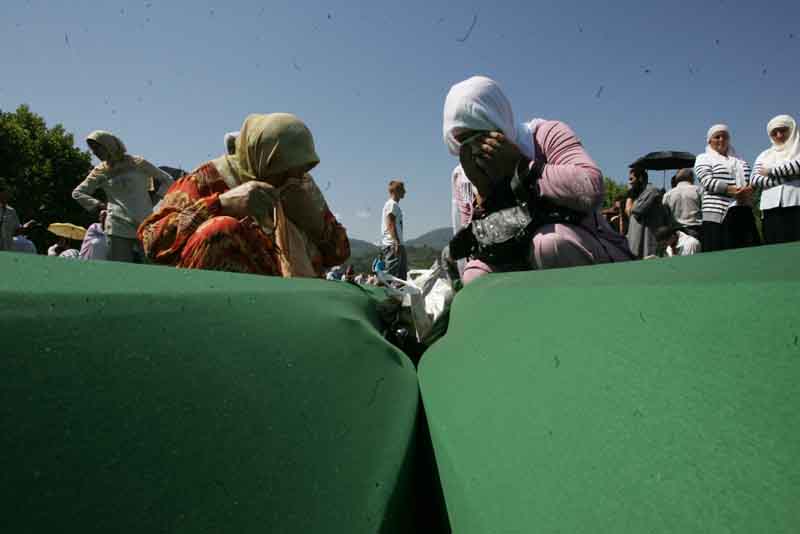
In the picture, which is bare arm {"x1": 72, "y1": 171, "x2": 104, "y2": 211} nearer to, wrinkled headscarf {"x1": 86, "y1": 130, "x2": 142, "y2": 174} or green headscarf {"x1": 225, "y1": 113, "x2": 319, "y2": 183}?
wrinkled headscarf {"x1": 86, "y1": 130, "x2": 142, "y2": 174}

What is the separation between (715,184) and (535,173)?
3.10 m

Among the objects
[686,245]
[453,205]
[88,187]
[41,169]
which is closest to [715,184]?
[686,245]

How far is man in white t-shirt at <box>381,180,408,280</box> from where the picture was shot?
6.21m

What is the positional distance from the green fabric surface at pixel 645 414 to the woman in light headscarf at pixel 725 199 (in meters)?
4.02

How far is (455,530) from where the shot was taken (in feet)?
1.76

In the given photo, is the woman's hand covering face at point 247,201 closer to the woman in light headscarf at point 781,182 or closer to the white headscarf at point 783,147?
the woman in light headscarf at point 781,182

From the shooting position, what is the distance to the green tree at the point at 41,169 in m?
20.4

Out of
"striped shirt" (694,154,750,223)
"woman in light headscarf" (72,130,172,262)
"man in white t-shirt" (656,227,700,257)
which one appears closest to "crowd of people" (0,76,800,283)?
"woman in light headscarf" (72,130,172,262)

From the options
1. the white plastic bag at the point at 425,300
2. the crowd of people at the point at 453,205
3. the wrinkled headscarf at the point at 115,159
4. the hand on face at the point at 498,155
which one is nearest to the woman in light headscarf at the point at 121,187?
the wrinkled headscarf at the point at 115,159

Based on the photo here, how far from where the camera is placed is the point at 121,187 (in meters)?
4.47

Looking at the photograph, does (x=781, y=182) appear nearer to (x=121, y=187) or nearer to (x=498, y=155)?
(x=498, y=155)

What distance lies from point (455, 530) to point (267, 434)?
0.23 metres

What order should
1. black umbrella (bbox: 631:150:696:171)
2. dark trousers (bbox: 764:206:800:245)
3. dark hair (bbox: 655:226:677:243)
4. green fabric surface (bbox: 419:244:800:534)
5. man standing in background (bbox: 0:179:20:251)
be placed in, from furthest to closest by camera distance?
black umbrella (bbox: 631:150:696:171) → man standing in background (bbox: 0:179:20:251) → dark hair (bbox: 655:226:677:243) → dark trousers (bbox: 764:206:800:245) → green fabric surface (bbox: 419:244:800:534)

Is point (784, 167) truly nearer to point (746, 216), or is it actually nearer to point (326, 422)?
point (746, 216)
